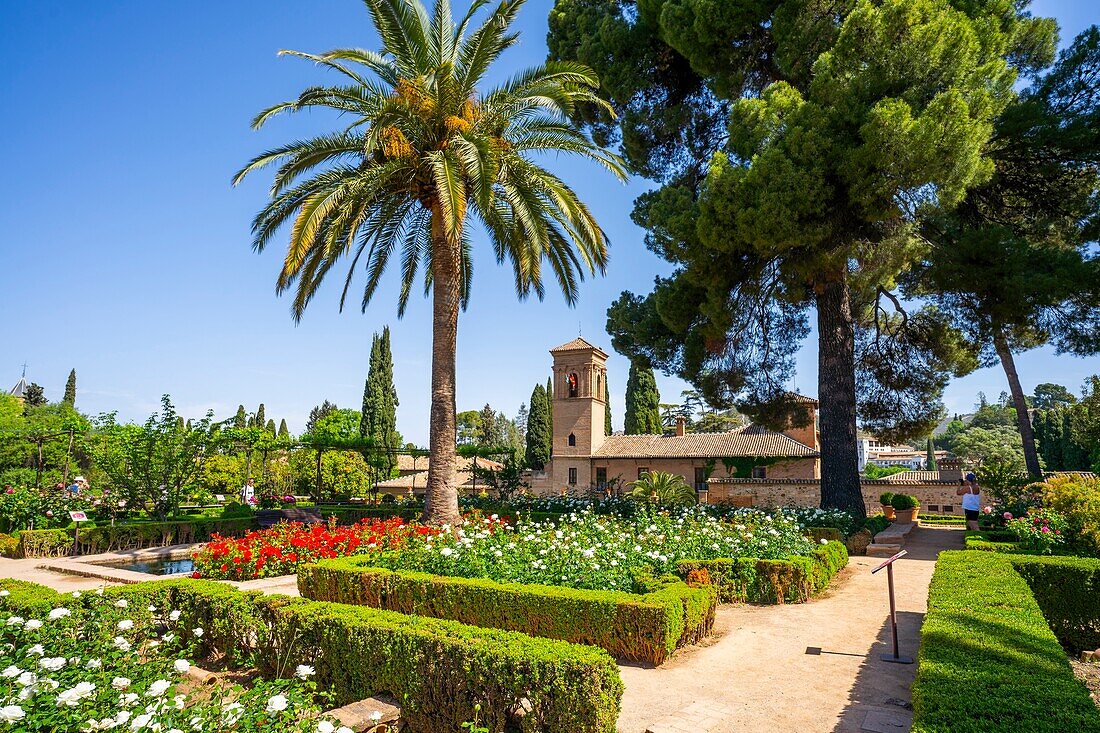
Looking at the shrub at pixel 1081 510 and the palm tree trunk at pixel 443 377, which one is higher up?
the palm tree trunk at pixel 443 377

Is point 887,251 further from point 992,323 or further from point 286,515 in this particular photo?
point 286,515

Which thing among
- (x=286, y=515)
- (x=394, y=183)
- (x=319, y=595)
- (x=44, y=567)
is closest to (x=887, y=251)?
(x=394, y=183)

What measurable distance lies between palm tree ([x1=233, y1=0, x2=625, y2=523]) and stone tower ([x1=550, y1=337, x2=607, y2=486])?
60.0 feet

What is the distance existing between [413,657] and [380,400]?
1324 inches

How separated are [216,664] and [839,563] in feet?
26.7

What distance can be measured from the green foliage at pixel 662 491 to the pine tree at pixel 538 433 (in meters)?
21.8

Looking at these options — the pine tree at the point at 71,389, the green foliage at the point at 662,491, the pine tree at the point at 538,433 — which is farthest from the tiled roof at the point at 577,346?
the pine tree at the point at 71,389

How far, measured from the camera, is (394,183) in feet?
37.5

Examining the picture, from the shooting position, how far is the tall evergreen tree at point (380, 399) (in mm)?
36094

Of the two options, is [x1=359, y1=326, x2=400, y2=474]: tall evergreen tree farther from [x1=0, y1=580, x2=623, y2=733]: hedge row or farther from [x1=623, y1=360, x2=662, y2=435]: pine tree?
[x1=0, y1=580, x2=623, y2=733]: hedge row

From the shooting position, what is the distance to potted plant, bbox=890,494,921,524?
18.8 m

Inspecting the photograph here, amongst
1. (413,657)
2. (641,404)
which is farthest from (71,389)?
(413,657)

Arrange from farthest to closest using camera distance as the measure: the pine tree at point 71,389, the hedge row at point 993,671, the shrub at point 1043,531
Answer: the pine tree at point 71,389 < the shrub at point 1043,531 < the hedge row at point 993,671

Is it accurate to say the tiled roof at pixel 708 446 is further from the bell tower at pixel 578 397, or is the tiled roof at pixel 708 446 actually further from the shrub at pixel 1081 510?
the shrub at pixel 1081 510
